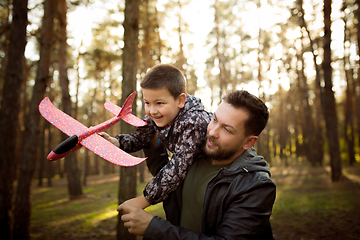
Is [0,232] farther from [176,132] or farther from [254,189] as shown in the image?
[254,189]

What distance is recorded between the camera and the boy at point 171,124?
1.57 metres

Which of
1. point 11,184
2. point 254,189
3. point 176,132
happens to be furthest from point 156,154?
point 11,184

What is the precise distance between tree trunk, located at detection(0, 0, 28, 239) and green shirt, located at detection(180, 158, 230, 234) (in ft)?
14.6

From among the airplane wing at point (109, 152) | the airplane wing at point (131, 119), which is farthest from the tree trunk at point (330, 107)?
the airplane wing at point (109, 152)

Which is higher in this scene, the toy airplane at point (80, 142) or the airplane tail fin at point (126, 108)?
the airplane tail fin at point (126, 108)

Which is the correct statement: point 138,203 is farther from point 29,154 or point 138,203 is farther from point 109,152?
point 29,154

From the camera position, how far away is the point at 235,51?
20.5 metres

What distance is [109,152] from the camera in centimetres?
151

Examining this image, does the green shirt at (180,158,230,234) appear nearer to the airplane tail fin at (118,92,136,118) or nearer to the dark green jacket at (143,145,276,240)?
the dark green jacket at (143,145,276,240)

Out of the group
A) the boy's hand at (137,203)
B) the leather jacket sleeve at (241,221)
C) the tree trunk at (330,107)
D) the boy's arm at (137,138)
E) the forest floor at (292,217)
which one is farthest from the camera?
the tree trunk at (330,107)

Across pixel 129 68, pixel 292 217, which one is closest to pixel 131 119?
pixel 129 68

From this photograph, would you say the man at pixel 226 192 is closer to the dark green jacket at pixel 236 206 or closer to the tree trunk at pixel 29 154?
the dark green jacket at pixel 236 206

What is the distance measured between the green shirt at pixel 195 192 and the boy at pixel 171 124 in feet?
0.60

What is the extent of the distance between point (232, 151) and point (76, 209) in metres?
9.08
